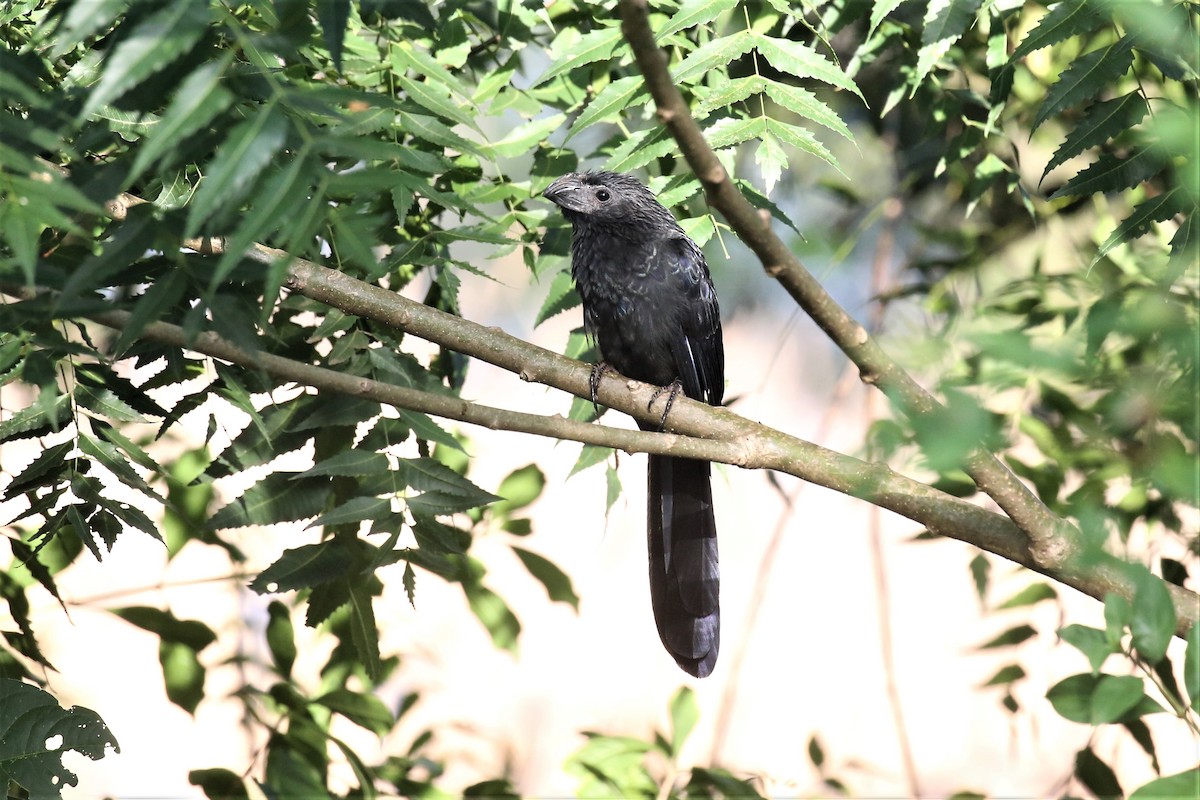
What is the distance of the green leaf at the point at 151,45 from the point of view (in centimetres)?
109

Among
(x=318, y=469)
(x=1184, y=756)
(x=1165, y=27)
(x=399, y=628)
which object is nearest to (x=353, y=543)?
(x=318, y=469)

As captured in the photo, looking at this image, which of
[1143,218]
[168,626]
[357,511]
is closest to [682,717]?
[357,511]

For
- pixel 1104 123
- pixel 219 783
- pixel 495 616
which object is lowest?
pixel 219 783

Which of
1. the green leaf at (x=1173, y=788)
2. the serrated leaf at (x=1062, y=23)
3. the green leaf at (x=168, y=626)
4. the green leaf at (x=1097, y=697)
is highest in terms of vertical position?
the serrated leaf at (x=1062, y=23)

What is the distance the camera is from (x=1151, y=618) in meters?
1.13

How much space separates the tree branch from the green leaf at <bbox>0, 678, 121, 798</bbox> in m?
1.47

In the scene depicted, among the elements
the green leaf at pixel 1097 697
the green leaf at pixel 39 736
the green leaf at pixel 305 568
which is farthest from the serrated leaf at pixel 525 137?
the green leaf at pixel 1097 697

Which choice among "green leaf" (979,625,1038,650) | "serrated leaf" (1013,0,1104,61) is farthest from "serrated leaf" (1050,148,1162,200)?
"green leaf" (979,625,1038,650)

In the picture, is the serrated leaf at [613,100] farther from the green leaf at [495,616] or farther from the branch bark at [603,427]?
the green leaf at [495,616]

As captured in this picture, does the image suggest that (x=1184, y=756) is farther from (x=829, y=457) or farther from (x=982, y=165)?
(x=829, y=457)

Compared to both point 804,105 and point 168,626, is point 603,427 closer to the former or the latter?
point 804,105

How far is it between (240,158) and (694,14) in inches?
50.9

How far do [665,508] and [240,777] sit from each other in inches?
53.5

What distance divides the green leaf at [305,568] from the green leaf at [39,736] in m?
0.39
